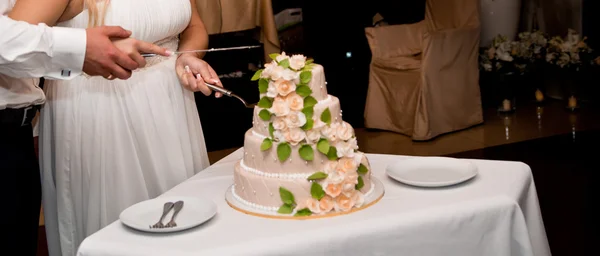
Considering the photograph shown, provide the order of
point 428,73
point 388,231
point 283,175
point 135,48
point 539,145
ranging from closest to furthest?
point 388,231 → point 283,175 → point 135,48 → point 539,145 → point 428,73

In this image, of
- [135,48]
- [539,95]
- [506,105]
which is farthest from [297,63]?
[539,95]

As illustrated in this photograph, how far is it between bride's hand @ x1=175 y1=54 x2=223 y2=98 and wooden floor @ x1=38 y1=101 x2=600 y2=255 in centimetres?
169

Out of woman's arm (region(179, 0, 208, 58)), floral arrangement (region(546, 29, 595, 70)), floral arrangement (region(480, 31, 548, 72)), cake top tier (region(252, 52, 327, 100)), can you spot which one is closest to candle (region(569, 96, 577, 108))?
floral arrangement (region(546, 29, 595, 70))

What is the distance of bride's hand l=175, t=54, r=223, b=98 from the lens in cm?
221

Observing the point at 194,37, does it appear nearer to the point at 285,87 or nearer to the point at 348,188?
the point at 285,87

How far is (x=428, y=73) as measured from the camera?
510cm

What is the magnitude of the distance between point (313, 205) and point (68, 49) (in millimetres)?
704

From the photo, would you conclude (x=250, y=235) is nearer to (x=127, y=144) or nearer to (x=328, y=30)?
(x=127, y=144)

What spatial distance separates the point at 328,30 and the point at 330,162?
4.10m

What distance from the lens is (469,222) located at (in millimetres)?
1781

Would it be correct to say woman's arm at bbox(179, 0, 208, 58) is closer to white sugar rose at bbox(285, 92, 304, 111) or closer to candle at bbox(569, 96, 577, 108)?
white sugar rose at bbox(285, 92, 304, 111)

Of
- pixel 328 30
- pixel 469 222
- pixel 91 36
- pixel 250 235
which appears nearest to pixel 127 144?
pixel 91 36

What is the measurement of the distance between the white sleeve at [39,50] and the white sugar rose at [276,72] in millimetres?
474

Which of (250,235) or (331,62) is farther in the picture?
(331,62)
